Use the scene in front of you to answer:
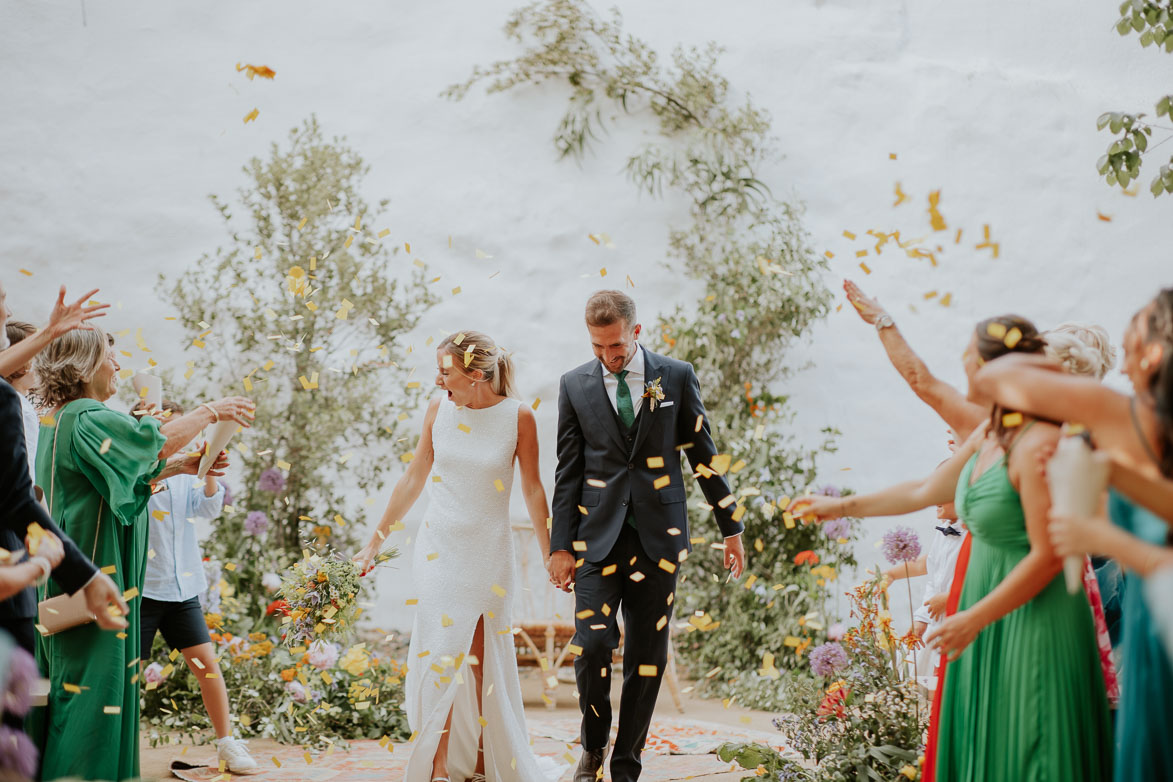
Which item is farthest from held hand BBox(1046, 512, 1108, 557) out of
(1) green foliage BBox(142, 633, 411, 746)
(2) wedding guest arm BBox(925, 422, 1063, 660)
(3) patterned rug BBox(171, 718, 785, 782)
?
(1) green foliage BBox(142, 633, 411, 746)

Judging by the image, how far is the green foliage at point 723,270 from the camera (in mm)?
6570

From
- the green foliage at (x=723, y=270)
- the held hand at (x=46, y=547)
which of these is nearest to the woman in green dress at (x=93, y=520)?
the held hand at (x=46, y=547)

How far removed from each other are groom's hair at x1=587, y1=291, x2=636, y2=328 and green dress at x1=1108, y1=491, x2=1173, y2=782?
214 cm

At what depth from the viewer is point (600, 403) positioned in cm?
394

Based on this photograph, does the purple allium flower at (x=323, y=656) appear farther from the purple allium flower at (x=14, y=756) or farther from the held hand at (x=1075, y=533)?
the held hand at (x=1075, y=533)

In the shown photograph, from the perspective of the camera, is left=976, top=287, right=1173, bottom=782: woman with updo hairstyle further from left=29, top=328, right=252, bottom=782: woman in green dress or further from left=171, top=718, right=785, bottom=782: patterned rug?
left=29, top=328, right=252, bottom=782: woman in green dress

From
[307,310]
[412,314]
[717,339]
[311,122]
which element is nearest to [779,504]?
[717,339]

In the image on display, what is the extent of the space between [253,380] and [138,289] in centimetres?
133

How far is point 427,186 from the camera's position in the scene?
24.3 feet

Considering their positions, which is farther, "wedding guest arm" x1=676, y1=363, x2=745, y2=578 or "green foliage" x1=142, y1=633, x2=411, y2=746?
"green foliage" x1=142, y1=633, x2=411, y2=746

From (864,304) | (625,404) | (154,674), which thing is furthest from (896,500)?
(154,674)

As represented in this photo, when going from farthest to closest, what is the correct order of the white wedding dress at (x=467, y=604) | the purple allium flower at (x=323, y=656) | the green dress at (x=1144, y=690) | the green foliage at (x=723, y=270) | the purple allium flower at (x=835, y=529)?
the green foliage at (x=723, y=270)
the purple allium flower at (x=835, y=529)
the purple allium flower at (x=323, y=656)
the white wedding dress at (x=467, y=604)
the green dress at (x=1144, y=690)

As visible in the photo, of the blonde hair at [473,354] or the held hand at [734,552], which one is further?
the held hand at [734,552]

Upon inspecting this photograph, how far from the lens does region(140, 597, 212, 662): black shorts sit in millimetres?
4199
